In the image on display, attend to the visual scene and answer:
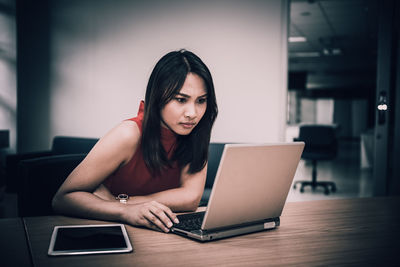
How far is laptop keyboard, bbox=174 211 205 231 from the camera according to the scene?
108cm

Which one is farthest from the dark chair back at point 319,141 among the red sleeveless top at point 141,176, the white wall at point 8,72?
the red sleeveless top at point 141,176

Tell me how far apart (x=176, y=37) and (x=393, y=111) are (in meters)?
2.25

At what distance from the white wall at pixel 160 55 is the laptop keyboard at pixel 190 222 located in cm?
263

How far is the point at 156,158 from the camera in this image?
1450 mm

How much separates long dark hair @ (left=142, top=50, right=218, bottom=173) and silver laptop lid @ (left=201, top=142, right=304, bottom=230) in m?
0.43

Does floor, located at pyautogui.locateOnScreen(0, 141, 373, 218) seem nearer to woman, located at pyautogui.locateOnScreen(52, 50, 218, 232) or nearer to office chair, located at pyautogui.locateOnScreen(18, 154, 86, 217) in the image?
office chair, located at pyautogui.locateOnScreen(18, 154, 86, 217)

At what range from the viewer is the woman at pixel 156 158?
4.02 feet

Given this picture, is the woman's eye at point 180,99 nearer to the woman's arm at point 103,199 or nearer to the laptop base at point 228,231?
the woman's arm at point 103,199

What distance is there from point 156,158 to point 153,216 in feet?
1.27

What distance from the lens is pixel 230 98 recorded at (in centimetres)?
378

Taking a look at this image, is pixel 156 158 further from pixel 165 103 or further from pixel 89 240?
pixel 89 240

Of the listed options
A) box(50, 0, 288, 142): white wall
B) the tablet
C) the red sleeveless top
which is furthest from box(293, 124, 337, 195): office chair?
the tablet

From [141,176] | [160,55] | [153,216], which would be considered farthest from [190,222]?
[160,55]

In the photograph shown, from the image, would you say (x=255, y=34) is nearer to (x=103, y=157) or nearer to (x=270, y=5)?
(x=270, y=5)
